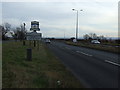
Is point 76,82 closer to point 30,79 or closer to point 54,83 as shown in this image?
point 54,83

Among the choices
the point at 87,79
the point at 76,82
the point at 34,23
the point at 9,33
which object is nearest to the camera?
the point at 76,82

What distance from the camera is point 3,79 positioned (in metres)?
8.94

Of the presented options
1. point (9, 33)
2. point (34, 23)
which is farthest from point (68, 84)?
point (9, 33)

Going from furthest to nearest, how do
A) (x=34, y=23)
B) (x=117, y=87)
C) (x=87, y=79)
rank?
(x=34, y=23) < (x=87, y=79) < (x=117, y=87)

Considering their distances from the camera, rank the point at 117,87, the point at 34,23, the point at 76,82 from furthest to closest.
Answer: the point at 34,23, the point at 76,82, the point at 117,87

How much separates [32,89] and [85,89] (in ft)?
5.80

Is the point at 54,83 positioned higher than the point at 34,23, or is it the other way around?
the point at 34,23

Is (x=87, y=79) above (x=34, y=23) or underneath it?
underneath

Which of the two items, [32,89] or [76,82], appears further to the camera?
[76,82]

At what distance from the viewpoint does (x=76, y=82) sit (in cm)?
880

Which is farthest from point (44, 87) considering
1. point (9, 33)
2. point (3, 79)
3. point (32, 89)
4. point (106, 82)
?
point (9, 33)

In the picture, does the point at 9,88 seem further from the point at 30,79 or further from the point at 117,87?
the point at 117,87

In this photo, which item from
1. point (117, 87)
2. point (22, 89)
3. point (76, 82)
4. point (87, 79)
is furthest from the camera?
point (87, 79)

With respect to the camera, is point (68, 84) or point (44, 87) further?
point (68, 84)
